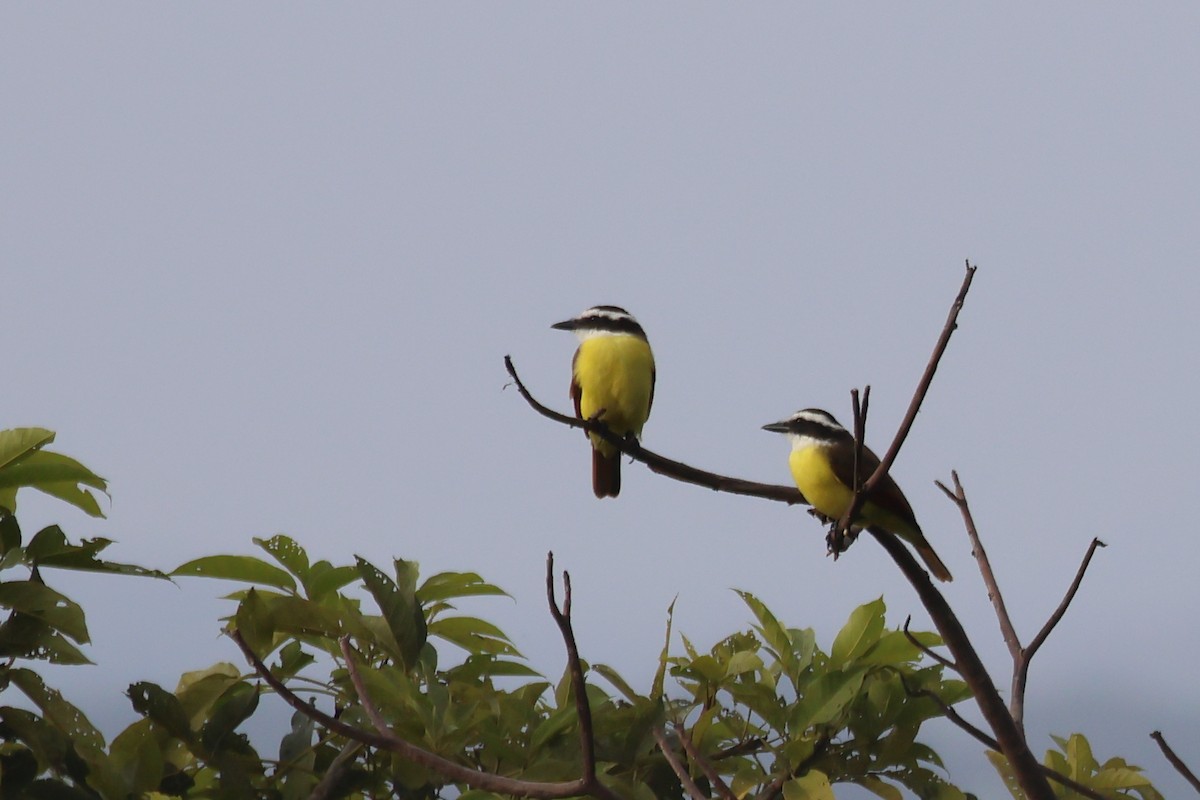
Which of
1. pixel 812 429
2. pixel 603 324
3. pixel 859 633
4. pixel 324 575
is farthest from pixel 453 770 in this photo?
pixel 603 324

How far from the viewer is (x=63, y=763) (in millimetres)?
3996

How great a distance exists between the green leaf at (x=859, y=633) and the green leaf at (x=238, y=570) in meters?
1.69

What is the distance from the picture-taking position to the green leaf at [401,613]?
4.06 m

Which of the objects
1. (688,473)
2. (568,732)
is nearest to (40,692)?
(568,732)

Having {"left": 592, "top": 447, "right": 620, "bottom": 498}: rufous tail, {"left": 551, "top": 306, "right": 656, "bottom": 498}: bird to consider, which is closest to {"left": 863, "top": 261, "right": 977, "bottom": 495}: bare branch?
{"left": 551, "top": 306, "right": 656, "bottom": 498}: bird

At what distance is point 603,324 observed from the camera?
7.82 metres

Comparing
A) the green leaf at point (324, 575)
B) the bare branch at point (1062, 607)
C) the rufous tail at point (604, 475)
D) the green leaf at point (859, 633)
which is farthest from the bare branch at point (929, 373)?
the rufous tail at point (604, 475)

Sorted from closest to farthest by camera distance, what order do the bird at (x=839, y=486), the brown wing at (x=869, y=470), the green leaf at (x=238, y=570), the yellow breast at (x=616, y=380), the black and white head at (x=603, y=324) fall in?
the green leaf at (x=238, y=570) → the brown wing at (x=869, y=470) → the bird at (x=839, y=486) → the yellow breast at (x=616, y=380) → the black and white head at (x=603, y=324)

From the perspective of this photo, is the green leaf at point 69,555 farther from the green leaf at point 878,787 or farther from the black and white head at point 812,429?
the black and white head at point 812,429

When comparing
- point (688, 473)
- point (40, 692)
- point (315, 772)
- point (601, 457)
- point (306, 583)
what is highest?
point (601, 457)

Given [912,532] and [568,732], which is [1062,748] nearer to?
[912,532]

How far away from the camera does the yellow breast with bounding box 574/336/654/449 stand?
7.39 m

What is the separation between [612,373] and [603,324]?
0.52 m

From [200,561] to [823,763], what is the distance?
1.96m
